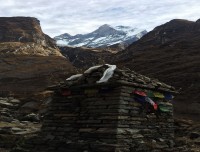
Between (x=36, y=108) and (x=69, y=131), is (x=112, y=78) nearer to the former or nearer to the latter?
(x=69, y=131)

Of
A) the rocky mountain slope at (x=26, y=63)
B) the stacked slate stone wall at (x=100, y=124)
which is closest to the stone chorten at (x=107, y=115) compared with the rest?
the stacked slate stone wall at (x=100, y=124)

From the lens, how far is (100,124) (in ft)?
43.8

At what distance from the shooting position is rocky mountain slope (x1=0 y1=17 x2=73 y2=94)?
5050 centimetres

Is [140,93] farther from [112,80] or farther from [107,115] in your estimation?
[107,115]

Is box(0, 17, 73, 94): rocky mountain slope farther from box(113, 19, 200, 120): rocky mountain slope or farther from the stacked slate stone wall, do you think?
the stacked slate stone wall

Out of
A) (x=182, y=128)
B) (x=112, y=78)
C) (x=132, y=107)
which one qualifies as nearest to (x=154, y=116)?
(x=132, y=107)

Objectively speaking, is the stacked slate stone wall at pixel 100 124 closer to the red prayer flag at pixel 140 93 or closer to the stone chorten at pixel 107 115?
the stone chorten at pixel 107 115

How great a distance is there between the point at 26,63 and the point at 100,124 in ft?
179

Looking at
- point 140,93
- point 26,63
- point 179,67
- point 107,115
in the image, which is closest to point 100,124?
point 107,115

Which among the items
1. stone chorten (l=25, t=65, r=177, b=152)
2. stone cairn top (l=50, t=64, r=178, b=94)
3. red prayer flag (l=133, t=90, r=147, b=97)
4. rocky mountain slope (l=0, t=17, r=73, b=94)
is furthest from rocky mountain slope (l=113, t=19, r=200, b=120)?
red prayer flag (l=133, t=90, r=147, b=97)

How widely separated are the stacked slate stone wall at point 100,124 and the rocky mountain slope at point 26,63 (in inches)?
1127

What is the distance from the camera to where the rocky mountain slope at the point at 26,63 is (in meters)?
50.5

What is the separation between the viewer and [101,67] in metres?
14.8

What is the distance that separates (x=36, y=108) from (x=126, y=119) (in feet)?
64.8
